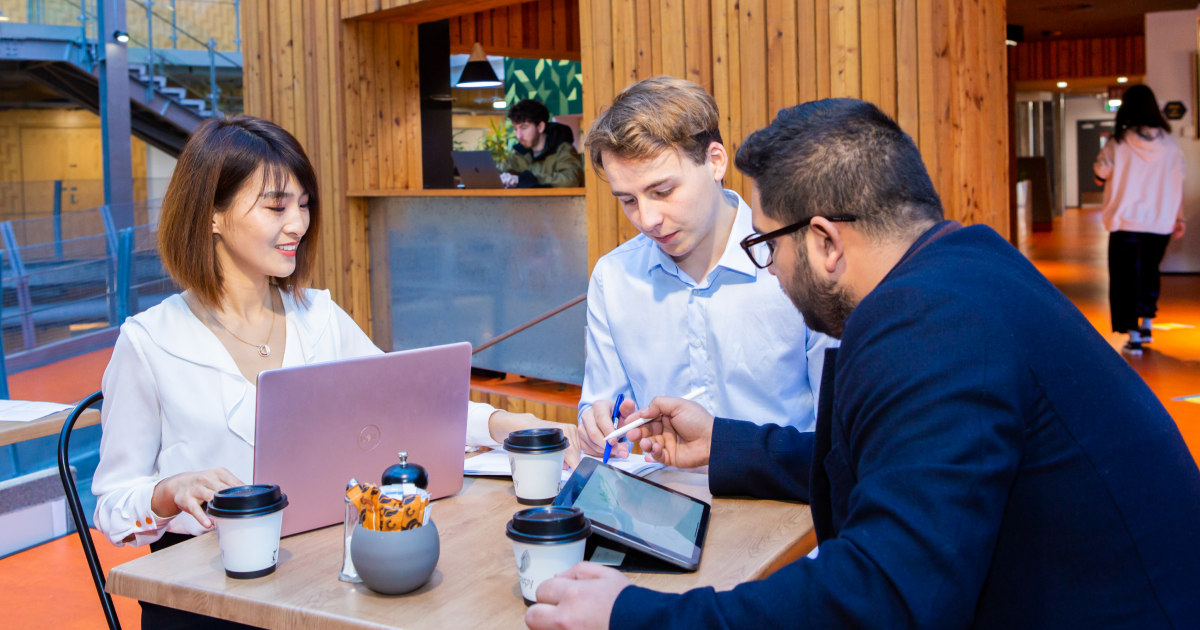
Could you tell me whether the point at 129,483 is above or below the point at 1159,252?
below


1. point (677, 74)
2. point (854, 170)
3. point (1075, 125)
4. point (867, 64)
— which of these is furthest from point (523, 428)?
point (1075, 125)

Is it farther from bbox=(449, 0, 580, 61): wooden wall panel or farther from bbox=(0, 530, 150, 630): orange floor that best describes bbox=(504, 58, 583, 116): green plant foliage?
bbox=(0, 530, 150, 630): orange floor

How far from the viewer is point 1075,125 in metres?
24.7

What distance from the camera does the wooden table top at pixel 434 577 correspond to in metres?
1.21

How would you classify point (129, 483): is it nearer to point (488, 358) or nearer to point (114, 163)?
point (488, 358)

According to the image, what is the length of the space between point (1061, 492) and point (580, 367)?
4.10 meters

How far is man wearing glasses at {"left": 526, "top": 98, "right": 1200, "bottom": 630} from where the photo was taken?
37.0 inches

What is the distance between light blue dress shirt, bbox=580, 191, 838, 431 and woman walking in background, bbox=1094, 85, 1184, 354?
568 cm

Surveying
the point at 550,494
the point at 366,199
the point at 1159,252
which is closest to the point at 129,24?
the point at 366,199

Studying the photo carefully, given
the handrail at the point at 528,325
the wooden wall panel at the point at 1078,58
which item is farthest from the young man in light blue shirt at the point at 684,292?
the wooden wall panel at the point at 1078,58

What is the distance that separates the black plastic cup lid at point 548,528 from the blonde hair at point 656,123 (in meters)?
1.05

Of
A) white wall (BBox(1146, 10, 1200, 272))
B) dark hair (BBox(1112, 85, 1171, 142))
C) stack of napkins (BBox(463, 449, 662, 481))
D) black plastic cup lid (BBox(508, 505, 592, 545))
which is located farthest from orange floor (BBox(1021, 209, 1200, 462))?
black plastic cup lid (BBox(508, 505, 592, 545))

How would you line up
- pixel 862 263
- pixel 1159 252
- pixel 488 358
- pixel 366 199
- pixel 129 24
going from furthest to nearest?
pixel 129 24 < pixel 1159 252 < pixel 366 199 < pixel 488 358 < pixel 862 263

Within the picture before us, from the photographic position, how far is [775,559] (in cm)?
A: 138
